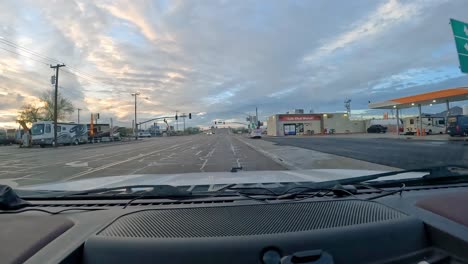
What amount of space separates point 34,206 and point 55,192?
0.53 meters

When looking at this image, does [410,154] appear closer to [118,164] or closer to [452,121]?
[118,164]

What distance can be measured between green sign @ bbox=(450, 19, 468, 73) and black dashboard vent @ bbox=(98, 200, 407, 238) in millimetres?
16478

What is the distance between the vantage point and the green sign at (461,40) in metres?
14.3

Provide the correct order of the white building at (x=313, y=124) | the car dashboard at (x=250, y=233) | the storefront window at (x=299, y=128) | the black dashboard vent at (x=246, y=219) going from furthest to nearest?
the storefront window at (x=299, y=128) < the white building at (x=313, y=124) < the black dashboard vent at (x=246, y=219) < the car dashboard at (x=250, y=233)

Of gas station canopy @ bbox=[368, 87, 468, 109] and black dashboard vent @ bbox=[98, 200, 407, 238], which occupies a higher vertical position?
gas station canopy @ bbox=[368, 87, 468, 109]

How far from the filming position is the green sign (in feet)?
46.9

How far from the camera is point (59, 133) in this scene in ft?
149

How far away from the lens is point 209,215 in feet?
6.53

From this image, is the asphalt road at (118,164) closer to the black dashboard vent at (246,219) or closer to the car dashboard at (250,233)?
the car dashboard at (250,233)

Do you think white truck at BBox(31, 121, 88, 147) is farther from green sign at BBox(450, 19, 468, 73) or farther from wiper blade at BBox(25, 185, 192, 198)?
green sign at BBox(450, 19, 468, 73)

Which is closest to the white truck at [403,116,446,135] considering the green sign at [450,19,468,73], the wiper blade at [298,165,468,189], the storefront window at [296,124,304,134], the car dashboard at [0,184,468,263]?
the storefront window at [296,124,304,134]

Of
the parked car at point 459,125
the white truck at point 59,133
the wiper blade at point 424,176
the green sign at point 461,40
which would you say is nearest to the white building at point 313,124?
the white truck at point 59,133

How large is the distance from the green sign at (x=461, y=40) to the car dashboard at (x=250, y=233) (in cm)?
1596

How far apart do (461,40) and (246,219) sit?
17.7m
